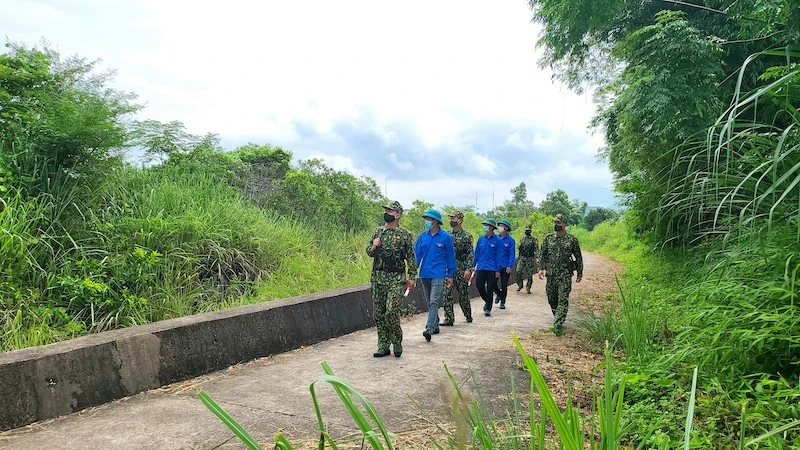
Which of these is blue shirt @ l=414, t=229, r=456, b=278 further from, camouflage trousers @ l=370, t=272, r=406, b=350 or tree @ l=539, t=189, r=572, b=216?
tree @ l=539, t=189, r=572, b=216

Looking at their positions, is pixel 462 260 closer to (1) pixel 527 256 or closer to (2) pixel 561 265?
(2) pixel 561 265

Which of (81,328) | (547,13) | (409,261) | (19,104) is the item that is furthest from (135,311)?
(547,13)

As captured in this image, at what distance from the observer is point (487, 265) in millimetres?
9398

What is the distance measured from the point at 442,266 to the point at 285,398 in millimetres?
3325

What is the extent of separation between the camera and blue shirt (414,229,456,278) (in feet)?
24.1

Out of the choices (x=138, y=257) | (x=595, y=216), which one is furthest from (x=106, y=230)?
(x=595, y=216)

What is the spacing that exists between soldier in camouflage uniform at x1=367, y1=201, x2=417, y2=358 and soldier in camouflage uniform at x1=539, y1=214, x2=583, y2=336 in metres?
2.38

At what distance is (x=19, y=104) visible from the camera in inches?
287

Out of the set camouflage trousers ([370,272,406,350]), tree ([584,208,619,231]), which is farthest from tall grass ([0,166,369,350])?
tree ([584,208,619,231])

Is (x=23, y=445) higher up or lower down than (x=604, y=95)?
lower down

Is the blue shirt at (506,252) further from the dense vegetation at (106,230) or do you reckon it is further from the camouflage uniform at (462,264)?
the dense vegetation at (106,230)

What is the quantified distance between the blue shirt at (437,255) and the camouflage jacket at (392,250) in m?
1.05

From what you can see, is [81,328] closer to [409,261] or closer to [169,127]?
[409,261]

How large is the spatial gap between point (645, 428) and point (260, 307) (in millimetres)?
4234
